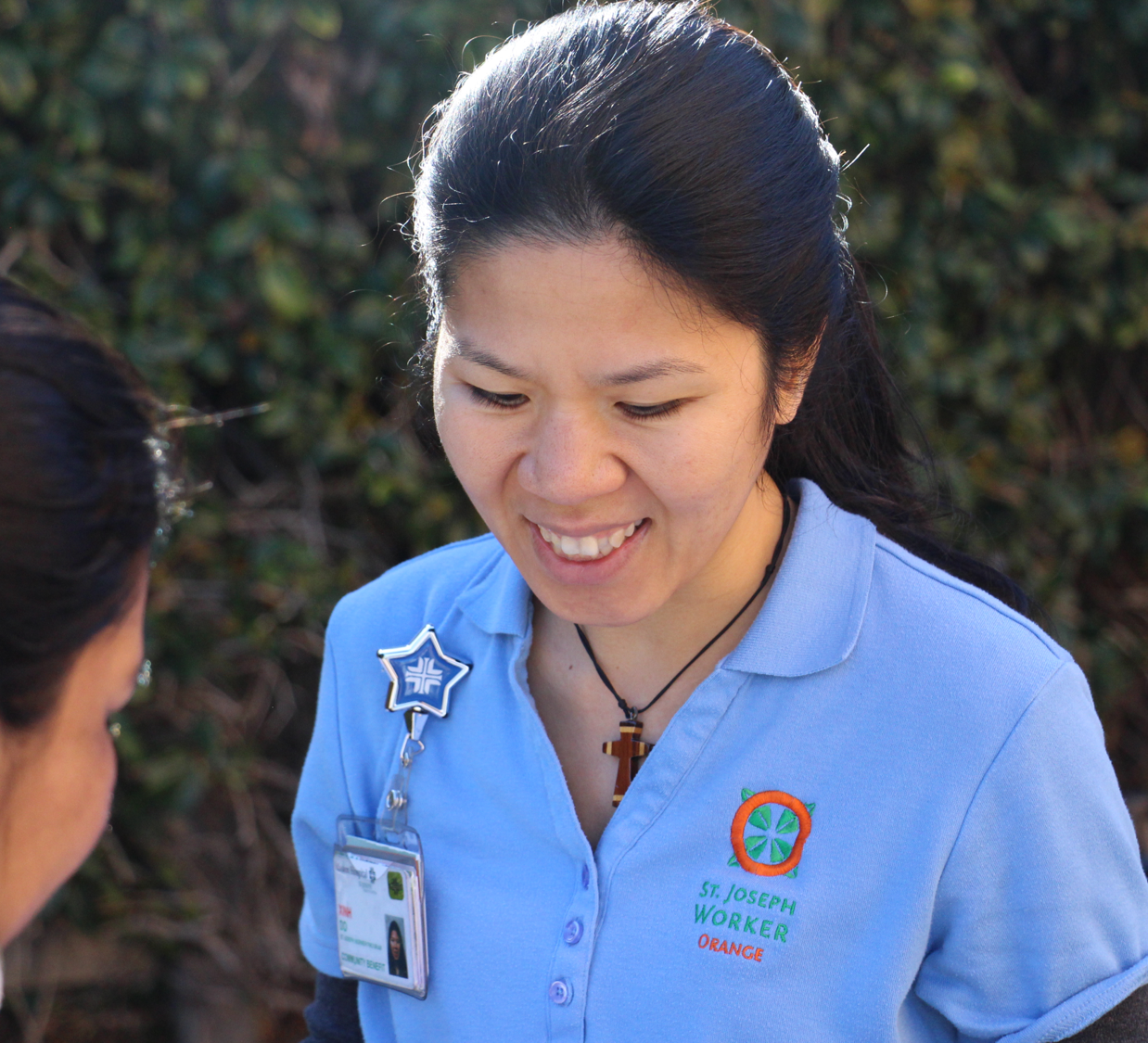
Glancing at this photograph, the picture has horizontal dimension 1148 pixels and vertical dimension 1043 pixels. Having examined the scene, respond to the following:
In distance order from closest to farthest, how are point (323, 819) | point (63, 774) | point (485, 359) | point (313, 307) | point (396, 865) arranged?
point (63, 774) < point (485, 359) < point (396, 865) < point (323, 819) < point (313, 307)

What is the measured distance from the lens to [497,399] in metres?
1.32

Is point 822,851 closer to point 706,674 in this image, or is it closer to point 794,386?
point 706,674

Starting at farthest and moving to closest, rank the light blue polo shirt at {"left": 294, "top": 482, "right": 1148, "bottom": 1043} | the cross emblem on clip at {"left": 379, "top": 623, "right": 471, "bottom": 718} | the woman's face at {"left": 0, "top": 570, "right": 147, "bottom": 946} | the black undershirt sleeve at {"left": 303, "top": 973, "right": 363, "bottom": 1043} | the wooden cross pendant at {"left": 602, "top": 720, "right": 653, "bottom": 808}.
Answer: the black undershirt sleeve at {"left": 303, "top": 973, "right": 363, "bottom": 1043}
the cross emblem on clip at {"left": 379, "top": 623, "right": 471, "bottom": 718}
the wooden cross pendant at {"left": 602, "top": 720, "right": 653, "bottom": 808}
the light blue polo shirt at {"left": 294, "top": 482, "right": 1148, "bottom": 1043}
the woman's face at {"left": 0, "top": 570, "right": 147, "bottom": 946}

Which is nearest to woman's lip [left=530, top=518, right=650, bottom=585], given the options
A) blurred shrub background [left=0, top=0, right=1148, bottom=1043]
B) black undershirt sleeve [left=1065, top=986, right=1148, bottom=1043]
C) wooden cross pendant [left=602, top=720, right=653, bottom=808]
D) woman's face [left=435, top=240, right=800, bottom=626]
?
woman's face [left=435, top=240, right=800, bottom=626]

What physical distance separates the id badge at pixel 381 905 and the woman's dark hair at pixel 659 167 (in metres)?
0.65

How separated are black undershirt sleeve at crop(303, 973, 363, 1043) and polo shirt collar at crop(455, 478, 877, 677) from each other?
54 centimetres

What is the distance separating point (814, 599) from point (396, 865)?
0.60 metres

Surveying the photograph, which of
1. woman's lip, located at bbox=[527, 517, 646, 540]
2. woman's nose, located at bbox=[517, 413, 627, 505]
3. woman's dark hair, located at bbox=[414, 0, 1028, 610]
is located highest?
woman's dark hair, located at bbox=[414, 0, 1028, 610]

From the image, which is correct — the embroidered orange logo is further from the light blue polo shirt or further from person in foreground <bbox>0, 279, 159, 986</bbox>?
person in foreground <bbox>0, 279, 159, 986</bbox>

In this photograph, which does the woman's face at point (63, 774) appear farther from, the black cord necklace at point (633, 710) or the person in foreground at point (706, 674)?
the black cord necklace at point (633, 710)

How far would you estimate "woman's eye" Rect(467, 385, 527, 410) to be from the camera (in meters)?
1.30

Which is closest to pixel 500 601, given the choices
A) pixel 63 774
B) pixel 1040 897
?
pixel 63 774

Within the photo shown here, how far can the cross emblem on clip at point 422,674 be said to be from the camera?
1.55 meters

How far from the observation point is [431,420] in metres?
1.85
